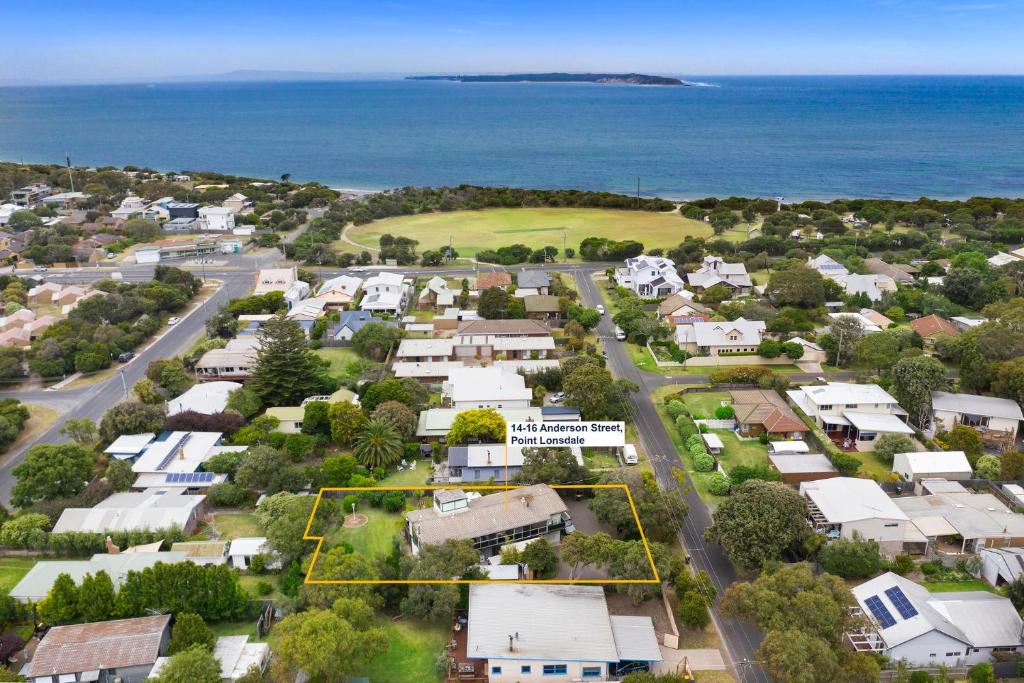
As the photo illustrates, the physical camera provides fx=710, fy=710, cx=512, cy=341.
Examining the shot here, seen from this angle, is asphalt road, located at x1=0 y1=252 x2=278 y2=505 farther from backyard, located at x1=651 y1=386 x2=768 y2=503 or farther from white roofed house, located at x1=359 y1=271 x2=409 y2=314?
backyard, located at x1=651 y1=386 x2=768 y2=503

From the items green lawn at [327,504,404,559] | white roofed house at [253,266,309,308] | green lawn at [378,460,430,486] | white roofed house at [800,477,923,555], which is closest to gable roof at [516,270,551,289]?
white roofed house at [253,266,309,308]

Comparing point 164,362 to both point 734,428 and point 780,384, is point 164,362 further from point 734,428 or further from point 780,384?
point 780,384

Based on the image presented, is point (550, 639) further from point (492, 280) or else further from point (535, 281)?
point (492, 280)

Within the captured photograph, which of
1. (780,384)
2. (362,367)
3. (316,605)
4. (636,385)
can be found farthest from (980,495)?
(362,367)

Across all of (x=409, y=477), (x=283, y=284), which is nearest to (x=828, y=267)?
(x=409, y=477)

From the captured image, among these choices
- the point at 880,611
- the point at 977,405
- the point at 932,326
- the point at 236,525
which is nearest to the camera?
the point at 880,611

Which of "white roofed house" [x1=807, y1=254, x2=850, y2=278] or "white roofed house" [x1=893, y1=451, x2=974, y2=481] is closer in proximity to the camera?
"white roofed house" [x1=893, y1=451, x2=974, y2=481]
